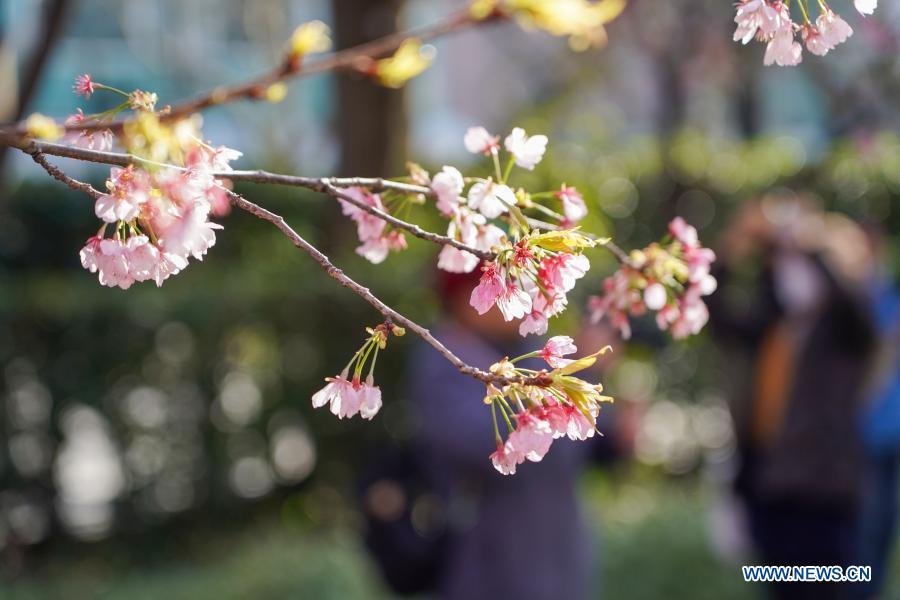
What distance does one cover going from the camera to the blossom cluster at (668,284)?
1.50 m

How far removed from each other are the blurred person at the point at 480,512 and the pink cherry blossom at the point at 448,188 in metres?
1.66

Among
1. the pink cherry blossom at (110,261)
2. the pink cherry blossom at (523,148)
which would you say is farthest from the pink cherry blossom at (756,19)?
the pink cherry blossom at (110,261)

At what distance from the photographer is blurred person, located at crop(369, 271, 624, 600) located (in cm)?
302

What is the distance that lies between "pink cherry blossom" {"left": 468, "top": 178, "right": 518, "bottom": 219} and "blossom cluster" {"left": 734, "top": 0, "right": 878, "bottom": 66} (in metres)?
0.31

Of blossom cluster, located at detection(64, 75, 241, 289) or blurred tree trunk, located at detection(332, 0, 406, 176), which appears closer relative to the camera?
blossom cluster, located at detection(64, 75, 241, 289)

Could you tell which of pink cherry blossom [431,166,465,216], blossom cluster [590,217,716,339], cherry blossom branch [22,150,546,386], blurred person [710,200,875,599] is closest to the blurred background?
blurred person [710,200,875,599]

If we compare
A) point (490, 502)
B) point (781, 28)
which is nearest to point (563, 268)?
point (781, 28)

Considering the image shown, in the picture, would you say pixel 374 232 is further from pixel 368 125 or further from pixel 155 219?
pixel 368 125

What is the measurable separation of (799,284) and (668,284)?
1.95 metres

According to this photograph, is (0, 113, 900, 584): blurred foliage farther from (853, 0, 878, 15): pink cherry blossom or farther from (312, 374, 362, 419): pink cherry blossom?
(853, 0, 878, 15): pink cherry blossom

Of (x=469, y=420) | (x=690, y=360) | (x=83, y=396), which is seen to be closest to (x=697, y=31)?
(x=690, y=360)

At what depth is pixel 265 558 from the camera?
178 inches

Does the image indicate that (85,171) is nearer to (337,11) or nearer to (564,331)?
(337,11)

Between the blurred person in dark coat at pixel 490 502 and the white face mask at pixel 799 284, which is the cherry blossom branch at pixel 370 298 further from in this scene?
the white face mask at pixel 799 284
